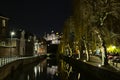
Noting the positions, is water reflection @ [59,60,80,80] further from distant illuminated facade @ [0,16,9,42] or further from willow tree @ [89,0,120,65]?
distant illuminated facade @ [0,16,9,42]

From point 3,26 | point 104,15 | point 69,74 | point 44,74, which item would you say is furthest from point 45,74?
point 3,26

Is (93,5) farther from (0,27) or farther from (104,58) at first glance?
(0,27)

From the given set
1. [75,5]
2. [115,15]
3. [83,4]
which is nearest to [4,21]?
[75,5]

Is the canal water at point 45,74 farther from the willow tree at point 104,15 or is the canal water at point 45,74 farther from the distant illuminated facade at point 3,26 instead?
the distant illuminated facade at point 3,26

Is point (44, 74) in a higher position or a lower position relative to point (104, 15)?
lower

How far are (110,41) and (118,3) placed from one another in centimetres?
614

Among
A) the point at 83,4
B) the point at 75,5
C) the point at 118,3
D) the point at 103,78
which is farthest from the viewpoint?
the point at 75,5

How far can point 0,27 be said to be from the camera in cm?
8119

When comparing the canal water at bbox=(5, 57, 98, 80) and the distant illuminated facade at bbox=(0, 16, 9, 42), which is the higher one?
the distant illuminated facade at bbox=(0, 16, 9, 42)

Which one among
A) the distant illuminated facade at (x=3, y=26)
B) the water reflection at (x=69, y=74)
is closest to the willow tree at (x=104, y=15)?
the water reflection at (x=69, y=74)

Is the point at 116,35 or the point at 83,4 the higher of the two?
the point at 83,4

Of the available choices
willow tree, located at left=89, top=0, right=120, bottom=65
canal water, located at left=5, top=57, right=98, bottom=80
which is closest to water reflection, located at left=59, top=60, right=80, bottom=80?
canal water, located at left=5, top=57, right=98, bottom=80

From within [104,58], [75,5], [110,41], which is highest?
[75,5]

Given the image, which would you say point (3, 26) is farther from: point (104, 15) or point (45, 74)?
point (104, 15)
